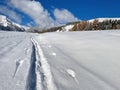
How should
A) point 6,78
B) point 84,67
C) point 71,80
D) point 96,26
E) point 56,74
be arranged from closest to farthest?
1. point 6,78
2. point 71,80
3. point 56,74
4. point 84,67
5. point 96,26

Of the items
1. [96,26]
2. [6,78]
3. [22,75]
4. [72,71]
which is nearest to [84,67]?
A: [72,71]

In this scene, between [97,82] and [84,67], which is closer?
[97,82]

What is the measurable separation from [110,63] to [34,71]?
239 cm

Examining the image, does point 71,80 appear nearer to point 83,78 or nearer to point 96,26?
point 83,78

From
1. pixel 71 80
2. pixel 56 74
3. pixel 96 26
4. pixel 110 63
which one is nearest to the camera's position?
pixel 71 80

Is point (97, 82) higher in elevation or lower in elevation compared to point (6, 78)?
lower

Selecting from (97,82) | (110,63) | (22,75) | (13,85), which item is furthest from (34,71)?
(110,63)

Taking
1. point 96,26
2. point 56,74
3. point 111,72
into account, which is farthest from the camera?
point 96,26

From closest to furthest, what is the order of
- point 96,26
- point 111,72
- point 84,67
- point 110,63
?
point 111,72
point 84,67
point 110,63
point 96,26

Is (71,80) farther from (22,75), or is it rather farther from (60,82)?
(22,75)

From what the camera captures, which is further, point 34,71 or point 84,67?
point 84,67

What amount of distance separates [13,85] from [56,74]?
120cm

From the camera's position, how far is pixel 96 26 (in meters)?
80.2

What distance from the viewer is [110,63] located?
5355 millimetres
